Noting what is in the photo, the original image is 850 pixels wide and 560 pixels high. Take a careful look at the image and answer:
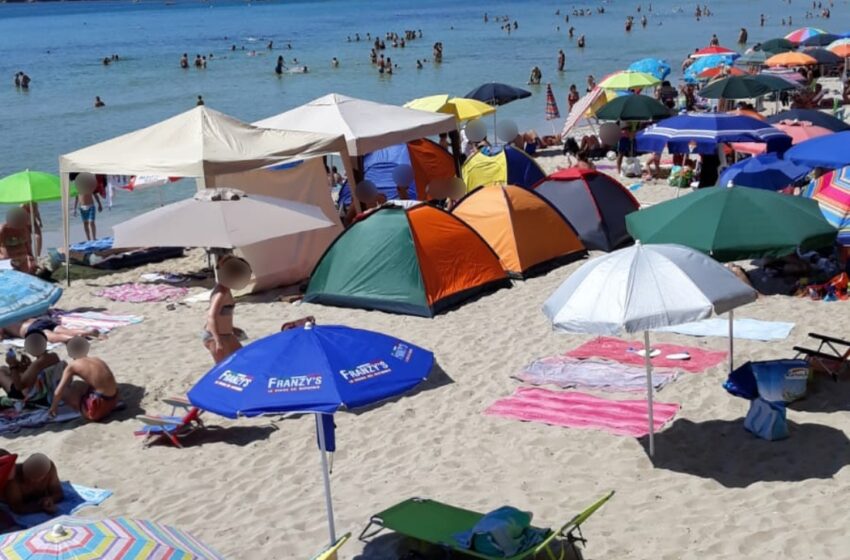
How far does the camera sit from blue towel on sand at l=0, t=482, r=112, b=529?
6715 mm

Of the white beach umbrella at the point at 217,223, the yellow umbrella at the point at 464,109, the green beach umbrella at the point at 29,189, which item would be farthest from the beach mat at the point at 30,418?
the yellow umbrella at the point at 464,109

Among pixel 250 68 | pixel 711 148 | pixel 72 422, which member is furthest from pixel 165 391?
pixel 250 68

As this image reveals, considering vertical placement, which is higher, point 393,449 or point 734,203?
point 734,203

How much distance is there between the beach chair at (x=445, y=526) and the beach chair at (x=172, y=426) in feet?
7.53

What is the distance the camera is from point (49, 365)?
8.80 metres

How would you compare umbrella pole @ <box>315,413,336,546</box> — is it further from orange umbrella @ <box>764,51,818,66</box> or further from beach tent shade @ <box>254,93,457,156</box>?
orange umbrella @ <box>764,51,818,66</box>

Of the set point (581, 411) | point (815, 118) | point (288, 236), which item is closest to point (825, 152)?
point (581, 411)

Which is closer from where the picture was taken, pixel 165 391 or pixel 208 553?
pixel 208 553

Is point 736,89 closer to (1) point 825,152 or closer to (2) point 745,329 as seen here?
(1) point 825,152

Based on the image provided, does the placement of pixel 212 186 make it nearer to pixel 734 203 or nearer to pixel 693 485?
pixel 734 203

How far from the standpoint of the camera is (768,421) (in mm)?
7078

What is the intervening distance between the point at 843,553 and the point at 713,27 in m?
64.6

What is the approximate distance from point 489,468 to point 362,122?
8209 mm

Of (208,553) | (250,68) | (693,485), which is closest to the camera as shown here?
(208,553)
